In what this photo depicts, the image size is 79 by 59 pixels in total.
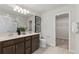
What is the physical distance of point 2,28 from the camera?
204cm

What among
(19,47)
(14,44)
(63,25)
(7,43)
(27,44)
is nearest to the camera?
(7,43)

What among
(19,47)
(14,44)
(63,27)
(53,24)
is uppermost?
(53,24)

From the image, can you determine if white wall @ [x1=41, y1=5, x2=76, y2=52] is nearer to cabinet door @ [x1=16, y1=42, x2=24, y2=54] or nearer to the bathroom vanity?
the bathroom vanity

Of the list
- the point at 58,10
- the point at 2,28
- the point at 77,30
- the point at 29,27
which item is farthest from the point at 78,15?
the point at 2,28

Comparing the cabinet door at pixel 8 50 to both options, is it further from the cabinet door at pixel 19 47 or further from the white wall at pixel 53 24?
the white wall at pixel 53 24

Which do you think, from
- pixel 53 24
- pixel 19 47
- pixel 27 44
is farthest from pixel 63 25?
pixel 19 47

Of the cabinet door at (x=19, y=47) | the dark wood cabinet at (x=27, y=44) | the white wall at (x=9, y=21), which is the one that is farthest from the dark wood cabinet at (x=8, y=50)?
the dark wood cabinet at (x=27, y=44)

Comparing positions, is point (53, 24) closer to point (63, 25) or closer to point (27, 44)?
point (63, 25)

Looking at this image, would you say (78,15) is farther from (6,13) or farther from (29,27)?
(6,13)

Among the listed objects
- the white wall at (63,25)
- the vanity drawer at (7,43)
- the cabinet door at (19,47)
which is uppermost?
the white wall at (63,25)

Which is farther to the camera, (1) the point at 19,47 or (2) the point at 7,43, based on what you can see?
(1) the point at 19,47

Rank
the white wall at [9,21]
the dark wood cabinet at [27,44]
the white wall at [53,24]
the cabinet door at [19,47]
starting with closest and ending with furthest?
1. the white wall at [9,21]
2. the cabinet door at [19,47]
3. the dark wood cabinet at [27,44]
4. the white wall at [53,24]
